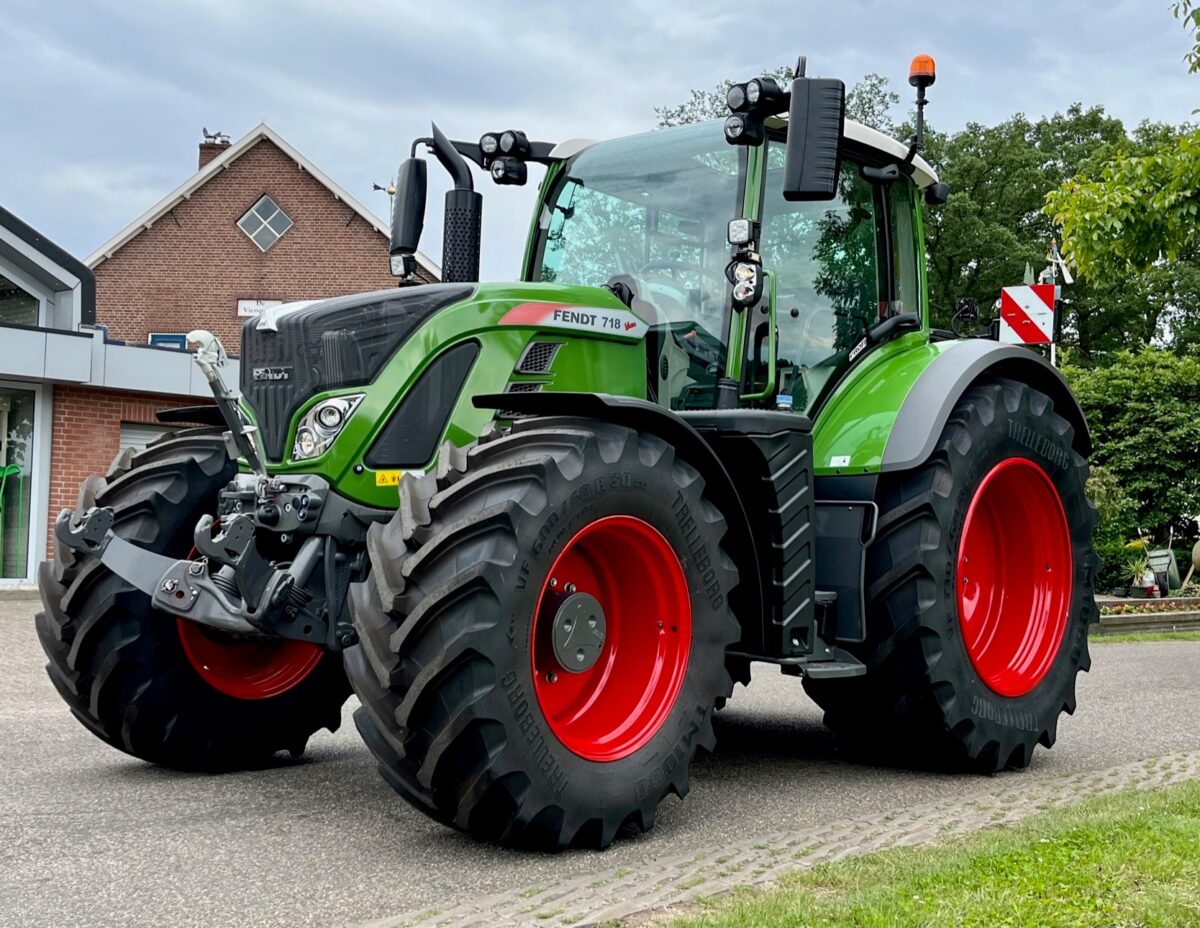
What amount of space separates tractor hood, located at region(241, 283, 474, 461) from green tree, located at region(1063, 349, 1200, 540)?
17.1m

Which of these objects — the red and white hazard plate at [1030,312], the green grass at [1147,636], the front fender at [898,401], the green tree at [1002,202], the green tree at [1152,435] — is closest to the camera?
the front fender at [898,401]

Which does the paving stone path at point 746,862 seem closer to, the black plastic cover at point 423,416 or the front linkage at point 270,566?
the front linkage at point 270,566

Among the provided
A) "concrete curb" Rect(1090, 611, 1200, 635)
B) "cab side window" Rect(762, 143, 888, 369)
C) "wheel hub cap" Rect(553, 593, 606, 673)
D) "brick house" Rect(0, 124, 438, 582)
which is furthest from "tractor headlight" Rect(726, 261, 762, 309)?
"brick house" Rect(0, 124, 438, 582)

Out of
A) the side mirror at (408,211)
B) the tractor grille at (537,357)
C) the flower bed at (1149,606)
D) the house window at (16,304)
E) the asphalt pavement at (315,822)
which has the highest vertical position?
the house window at (16,304)

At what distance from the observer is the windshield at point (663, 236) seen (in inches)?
226

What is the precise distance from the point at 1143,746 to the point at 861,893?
12.4ft

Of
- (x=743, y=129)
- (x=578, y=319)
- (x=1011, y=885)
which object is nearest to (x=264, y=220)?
(x=743, y=129)

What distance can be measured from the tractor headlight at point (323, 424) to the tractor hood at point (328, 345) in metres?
→ 0.06

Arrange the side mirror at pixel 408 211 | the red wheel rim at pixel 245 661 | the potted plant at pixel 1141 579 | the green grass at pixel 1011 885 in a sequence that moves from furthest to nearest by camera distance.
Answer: the potted plant at pixel 1141 579 → the side mirror at pixel 408 211 → the red wheel rim at pixel 245 661 → the green grass at pixel 1011 885

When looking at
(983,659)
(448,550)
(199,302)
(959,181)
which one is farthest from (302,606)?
(959,181)

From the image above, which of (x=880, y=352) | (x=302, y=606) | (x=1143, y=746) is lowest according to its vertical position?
(x=1143, y=746)

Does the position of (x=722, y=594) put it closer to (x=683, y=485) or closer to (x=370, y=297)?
(x=683, y=485)

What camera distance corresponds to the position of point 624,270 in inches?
236

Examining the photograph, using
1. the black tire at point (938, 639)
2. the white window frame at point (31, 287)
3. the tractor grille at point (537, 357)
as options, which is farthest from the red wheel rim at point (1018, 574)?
the white window frame at point (31, 287)
